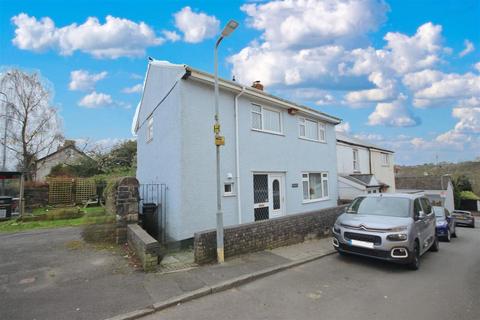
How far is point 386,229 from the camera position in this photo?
635 centimetres

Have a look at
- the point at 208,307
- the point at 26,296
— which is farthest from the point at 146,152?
the point at 208,307

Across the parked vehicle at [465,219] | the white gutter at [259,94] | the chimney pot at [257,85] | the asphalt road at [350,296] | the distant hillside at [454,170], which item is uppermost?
the chimney pot at [257,85]

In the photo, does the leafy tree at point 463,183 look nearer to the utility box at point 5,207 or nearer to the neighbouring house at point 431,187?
the neighbouring house at point 431,187

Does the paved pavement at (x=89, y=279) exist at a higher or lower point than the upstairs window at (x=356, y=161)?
lower

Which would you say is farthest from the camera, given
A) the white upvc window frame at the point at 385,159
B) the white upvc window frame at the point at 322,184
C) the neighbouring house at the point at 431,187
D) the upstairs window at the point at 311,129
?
the neighbouring house at the point at 431,187

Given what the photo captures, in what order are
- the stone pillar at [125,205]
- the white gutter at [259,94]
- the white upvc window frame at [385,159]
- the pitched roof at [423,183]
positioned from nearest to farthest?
1. the stone pillar at [125,205]
2. the white gutter at [259,94]
3. the white upvc window frame at [385,159]
4. the pitched roof at [423,183]

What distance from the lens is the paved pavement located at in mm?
4422

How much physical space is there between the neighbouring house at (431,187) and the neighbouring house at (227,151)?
1056 inches

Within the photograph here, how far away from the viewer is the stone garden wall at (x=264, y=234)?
6.56m

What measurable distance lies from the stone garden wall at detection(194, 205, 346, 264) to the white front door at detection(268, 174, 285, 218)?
6.61 feet

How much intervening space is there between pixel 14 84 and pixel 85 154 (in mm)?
10713

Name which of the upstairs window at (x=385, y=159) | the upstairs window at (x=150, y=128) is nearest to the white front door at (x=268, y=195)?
the upstairs window at (x=150, y=128)

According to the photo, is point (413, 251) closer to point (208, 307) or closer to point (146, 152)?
point (208, 307)

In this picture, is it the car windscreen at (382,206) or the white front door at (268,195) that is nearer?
the car windscreen at (382,206)
